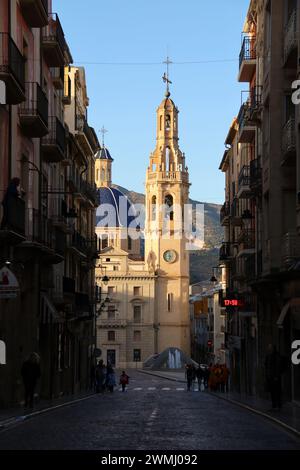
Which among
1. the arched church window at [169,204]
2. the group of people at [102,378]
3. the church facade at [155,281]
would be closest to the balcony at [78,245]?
the group of people at [102,378]

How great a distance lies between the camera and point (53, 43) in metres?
35.1

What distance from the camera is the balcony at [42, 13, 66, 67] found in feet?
115

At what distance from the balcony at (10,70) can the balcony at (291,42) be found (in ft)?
25.2

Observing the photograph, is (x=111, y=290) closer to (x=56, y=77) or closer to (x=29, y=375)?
(x=56, y=77)

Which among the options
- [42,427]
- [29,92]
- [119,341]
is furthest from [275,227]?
[119,341]

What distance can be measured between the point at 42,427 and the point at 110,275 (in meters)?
114

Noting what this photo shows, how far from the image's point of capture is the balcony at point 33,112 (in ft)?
96.2

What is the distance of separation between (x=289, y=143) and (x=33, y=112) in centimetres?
738

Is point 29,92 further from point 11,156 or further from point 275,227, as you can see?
point 275,227

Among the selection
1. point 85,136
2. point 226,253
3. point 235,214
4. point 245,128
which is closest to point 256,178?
point 245,128

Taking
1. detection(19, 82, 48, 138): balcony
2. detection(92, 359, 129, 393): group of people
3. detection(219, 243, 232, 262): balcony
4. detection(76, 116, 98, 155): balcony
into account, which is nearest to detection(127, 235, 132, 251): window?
detection(219, 243, 232, 262): balcony

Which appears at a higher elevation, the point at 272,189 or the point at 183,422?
the point at 272,189
